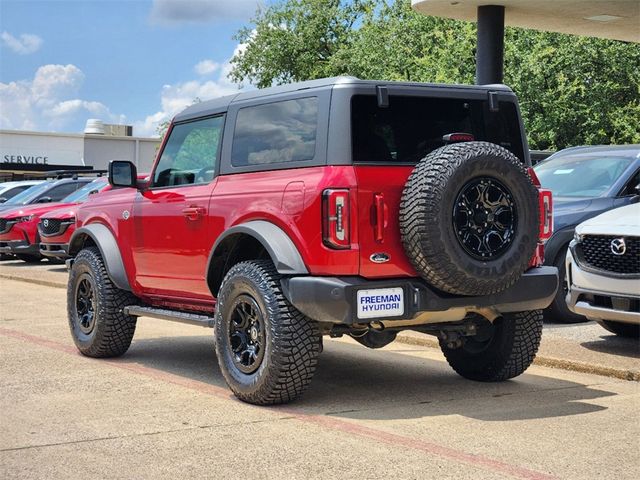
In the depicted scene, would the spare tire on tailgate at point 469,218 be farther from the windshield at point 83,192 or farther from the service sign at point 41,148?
the service sign at point 41,148

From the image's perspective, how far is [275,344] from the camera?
6.57 m

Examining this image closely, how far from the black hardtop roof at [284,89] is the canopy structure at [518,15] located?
452 inches

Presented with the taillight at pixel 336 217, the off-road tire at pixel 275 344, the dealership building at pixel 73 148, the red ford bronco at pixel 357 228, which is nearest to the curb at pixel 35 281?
the red ford bronco at pixel 357 228

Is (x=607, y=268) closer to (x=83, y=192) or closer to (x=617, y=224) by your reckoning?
(x=617, y=224)

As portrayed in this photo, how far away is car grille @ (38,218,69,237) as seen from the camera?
18953 millimetres

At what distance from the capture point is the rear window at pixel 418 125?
6.71 metres

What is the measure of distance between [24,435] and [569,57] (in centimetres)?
2689

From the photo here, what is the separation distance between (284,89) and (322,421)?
2.34m

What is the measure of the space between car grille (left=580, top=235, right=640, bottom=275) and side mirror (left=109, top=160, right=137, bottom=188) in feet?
13.4

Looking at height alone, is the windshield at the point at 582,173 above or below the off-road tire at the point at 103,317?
above

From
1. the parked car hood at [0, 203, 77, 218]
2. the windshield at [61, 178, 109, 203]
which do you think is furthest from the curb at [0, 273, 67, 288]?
the parked car hood at [0, 203, 77, 218]

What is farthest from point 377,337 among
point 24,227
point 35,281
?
point 24,227

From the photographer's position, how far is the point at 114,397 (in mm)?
7137

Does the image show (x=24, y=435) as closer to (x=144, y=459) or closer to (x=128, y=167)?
(x=144, y=459)
